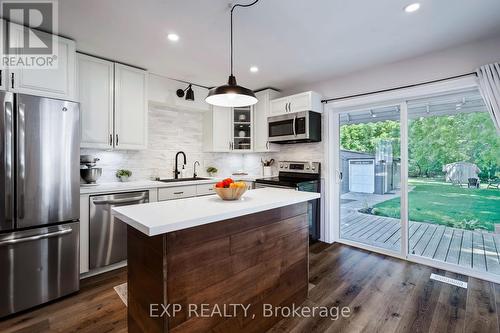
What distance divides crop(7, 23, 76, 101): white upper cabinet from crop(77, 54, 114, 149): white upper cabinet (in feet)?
0.97

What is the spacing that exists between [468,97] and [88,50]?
431cm

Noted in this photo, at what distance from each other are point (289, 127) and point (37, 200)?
3.14 metres

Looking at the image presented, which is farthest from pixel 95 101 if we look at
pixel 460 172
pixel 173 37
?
pixel 460 172

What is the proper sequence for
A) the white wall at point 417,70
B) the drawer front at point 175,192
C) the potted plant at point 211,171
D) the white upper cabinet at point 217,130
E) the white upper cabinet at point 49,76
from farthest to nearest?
the potted plant at point 211,171 → the white upper cabinet at point 217,130 → the drawer front at point 175,192 → the white wall at point 417,70 → the white upper cabinet at point 49,76

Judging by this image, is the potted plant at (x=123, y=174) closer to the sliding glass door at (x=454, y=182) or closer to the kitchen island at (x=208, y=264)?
the kitchen island at (x=208, y=264)

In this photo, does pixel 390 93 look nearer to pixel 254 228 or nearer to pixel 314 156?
pixel 314 156

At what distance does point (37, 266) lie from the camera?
84.0 inches

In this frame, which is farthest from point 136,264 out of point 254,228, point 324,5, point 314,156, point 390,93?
point 390,93

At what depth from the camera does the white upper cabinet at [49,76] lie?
214cm

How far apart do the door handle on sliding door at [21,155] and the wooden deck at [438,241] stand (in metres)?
3.95

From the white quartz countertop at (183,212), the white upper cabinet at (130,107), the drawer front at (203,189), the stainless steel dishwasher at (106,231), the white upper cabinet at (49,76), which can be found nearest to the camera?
the white quartz countertop at (183,212)

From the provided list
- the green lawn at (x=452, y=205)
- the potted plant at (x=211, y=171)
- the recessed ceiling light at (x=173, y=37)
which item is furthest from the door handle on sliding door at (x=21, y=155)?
the green lawn at (x=452, y=205)

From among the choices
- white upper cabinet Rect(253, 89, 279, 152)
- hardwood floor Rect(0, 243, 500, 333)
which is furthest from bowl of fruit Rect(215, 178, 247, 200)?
white upper cabinet Rect(253, 89, 279, 152)

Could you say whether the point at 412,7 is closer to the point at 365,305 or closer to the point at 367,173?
the point at 367,173
